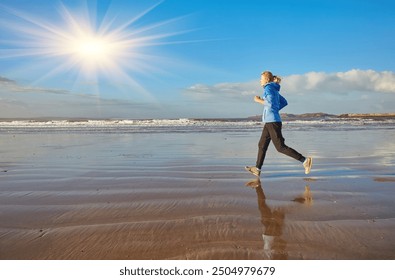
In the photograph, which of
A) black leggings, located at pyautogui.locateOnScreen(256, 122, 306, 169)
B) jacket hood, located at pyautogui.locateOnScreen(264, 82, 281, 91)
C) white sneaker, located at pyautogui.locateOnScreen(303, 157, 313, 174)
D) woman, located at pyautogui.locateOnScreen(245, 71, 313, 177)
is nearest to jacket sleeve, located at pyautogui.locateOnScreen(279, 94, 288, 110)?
woman, located at pyautogui.locateOnScreen(245, 71, 313, 177)

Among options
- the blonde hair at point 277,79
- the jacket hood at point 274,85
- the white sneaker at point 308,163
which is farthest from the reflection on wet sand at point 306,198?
the blonde hair at point 277,79

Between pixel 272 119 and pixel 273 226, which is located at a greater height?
pixel 272 119

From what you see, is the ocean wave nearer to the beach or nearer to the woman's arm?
the beach

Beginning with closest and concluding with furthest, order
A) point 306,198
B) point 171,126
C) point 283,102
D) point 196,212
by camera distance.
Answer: point 196,212, point 306,198, point 283,102, point 171,126

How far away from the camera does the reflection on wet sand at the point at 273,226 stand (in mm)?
2650

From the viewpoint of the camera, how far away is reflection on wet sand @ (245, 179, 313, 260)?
2650 mm

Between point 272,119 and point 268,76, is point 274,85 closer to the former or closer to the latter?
point 268,76

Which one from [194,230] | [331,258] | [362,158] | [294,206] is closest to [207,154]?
[362,158]

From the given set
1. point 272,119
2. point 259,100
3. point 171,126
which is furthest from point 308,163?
point 171,126

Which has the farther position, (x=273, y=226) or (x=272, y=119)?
(x=272, y=119)

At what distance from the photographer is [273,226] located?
3.23m

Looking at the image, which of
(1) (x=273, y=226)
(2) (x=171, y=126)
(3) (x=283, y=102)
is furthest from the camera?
(2) (x=171, y=126)

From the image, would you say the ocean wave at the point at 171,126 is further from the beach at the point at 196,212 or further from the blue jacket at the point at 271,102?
the blue jacket at the point at 271,102
